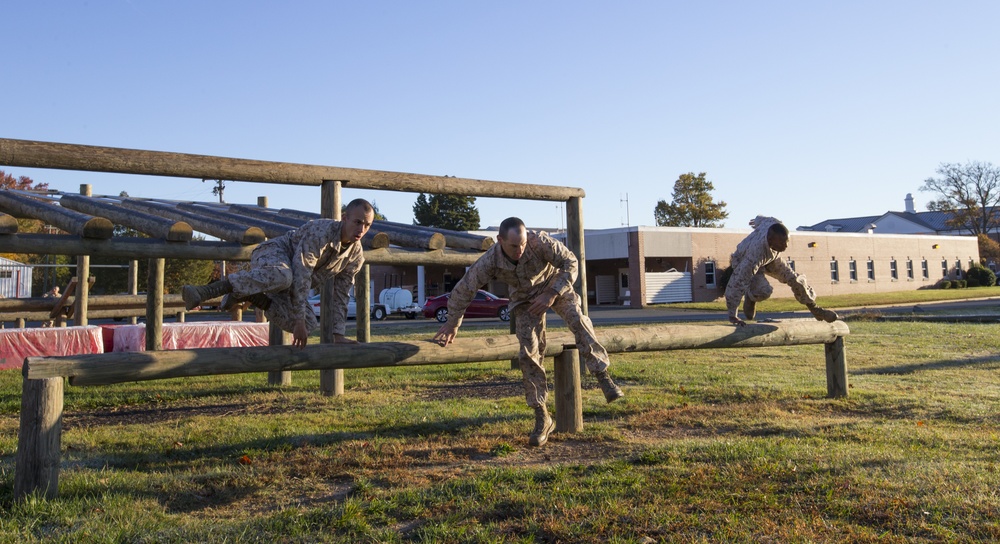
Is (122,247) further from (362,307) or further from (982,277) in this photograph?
(982,277)

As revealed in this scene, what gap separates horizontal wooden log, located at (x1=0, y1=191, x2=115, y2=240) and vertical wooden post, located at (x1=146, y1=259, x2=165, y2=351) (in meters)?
1.59

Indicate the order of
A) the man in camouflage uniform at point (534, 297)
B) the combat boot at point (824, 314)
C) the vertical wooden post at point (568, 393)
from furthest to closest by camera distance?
the combat boot at point (824, 314), the vertical wooden post at point (568, 393), the man in camouflage uniform at point (534, 297)

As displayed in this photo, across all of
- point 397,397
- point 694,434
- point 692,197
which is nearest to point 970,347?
point 694,434

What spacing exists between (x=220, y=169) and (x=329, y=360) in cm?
270

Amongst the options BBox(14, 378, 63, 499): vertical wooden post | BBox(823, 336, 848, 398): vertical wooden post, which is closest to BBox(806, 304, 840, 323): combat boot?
BBox(823, 336, 848, 398): vertical wooden post

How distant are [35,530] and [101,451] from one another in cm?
209

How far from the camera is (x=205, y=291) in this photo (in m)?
5.58

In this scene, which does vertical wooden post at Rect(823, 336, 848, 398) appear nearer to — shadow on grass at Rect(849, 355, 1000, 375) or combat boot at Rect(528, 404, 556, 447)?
shadow on grass at Rect(849, 355, 1000, 375)

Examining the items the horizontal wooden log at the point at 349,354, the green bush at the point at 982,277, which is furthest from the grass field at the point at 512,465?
the green bush at the point at 982,277

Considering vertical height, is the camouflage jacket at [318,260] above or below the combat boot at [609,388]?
above

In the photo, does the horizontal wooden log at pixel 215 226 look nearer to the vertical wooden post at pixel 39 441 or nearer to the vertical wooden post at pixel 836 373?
the vertical wooden post at pixel 39 441

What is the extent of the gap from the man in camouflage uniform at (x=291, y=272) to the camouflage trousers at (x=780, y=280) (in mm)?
4606

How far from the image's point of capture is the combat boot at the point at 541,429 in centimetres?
612

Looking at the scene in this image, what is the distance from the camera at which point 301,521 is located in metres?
4.09
